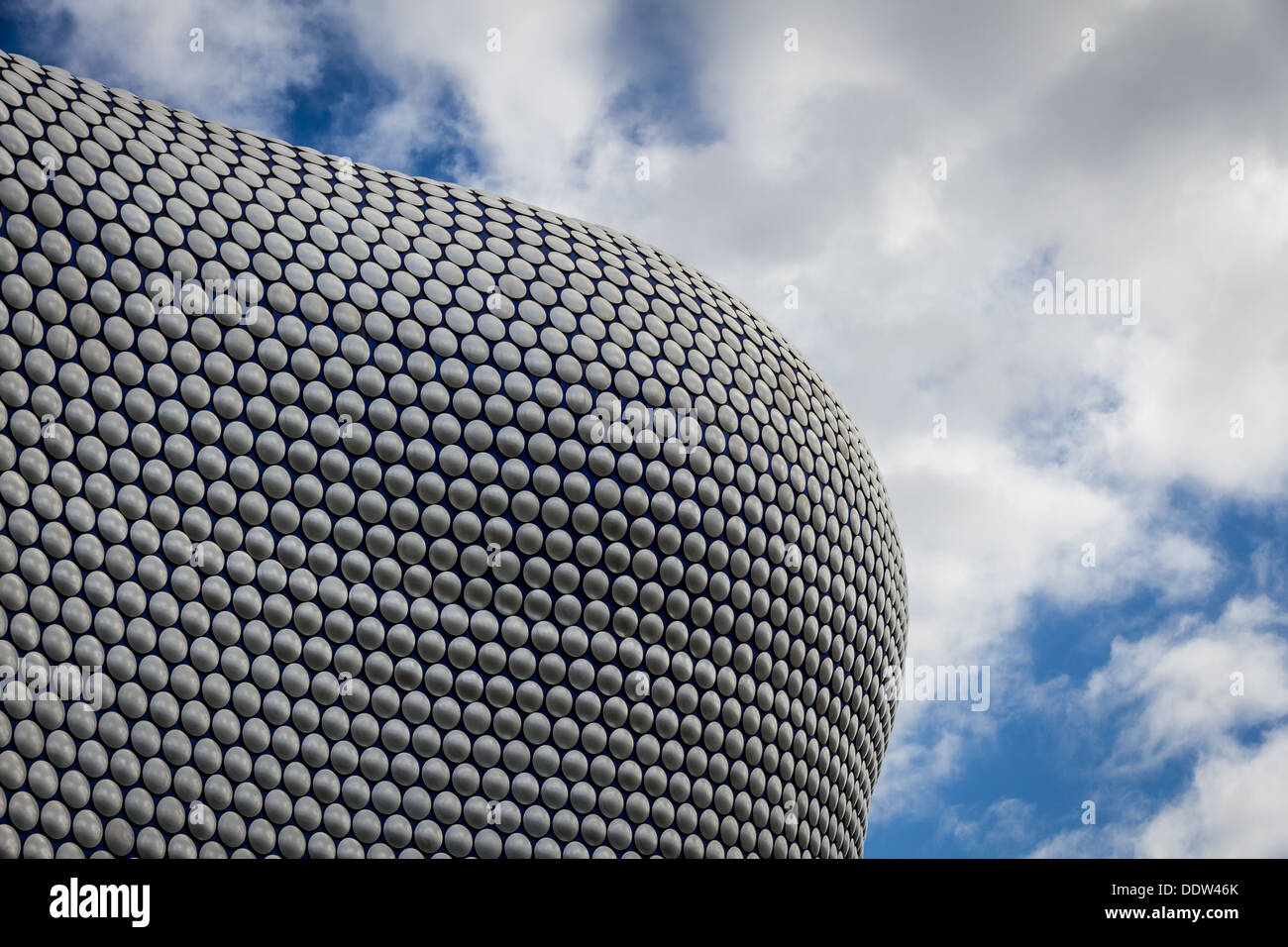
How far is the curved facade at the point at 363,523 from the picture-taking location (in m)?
15.4

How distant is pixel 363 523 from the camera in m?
17.0

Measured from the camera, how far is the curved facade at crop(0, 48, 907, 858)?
15.4m

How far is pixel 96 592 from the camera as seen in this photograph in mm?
15414

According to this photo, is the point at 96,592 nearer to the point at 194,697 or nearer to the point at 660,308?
the point at 194,697

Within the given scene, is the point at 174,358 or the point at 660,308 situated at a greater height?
the point at 660,308

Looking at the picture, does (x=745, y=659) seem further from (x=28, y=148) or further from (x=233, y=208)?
(x=28, y=148)

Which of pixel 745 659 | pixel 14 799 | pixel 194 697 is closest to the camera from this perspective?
pixel 14 799

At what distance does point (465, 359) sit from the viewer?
17.9 meters
